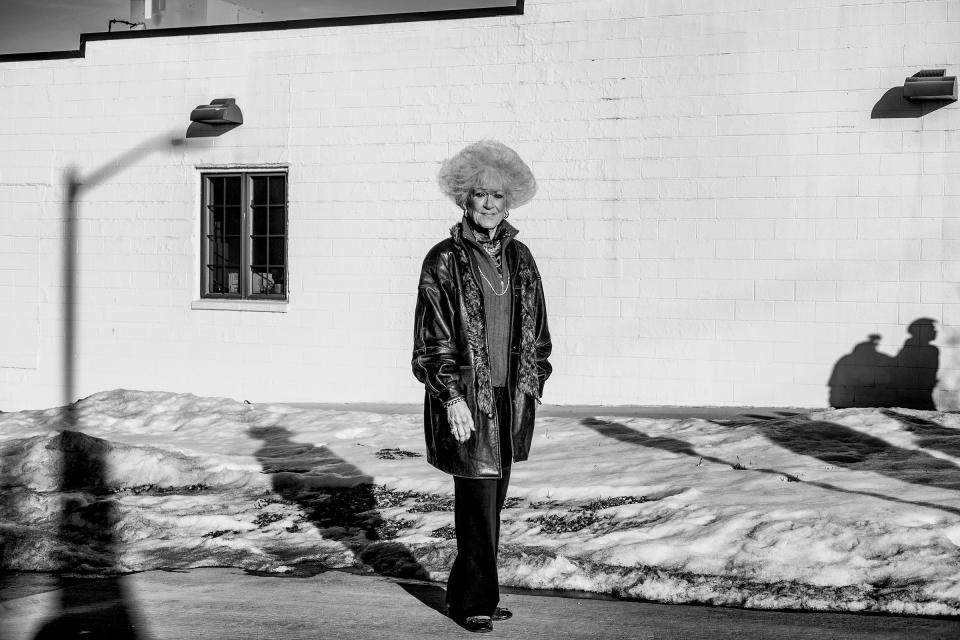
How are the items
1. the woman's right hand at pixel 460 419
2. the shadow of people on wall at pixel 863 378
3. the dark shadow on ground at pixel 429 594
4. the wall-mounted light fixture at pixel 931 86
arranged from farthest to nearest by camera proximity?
1. the shadow of people on wall at pixel 863 378
2. the wall-mounted light fixture at pixel 931 86
3. the dark shadow on ground at pixel 429 594
4. the woman's right hand at pixel 460 419

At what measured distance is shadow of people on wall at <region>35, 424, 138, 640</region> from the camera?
5199 millimetres

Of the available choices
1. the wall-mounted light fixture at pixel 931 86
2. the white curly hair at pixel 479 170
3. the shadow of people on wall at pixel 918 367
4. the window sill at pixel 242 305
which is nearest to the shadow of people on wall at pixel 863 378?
the shadow of people on wall at pixel 918 367

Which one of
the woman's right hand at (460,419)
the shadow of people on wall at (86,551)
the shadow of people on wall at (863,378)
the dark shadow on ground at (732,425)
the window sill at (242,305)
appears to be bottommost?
the shadow of people on wall at (86,551)

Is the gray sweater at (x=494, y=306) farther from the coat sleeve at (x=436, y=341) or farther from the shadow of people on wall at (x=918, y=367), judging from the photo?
the shadow of people on wall at (x=918, y=367)

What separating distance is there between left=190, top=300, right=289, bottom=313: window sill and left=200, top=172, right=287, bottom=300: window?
165mm

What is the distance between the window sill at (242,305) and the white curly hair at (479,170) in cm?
867

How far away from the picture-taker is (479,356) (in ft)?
16.6

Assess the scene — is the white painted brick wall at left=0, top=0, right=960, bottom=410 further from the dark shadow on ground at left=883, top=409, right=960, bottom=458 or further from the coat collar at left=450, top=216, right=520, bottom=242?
the coat collar at left=450, top=216, right=520, bottom=242

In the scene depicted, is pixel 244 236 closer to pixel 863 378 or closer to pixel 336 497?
pixel 336 497

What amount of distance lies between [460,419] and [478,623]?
871 millimetres

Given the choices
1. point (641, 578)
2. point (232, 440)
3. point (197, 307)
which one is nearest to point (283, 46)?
point (197, 307)

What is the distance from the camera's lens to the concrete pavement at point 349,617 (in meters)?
5.03

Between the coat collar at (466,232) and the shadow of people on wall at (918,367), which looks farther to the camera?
the shadow of people on wall at (918,367)

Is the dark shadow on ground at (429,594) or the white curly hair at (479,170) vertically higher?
the white curly hair at (479,170)
